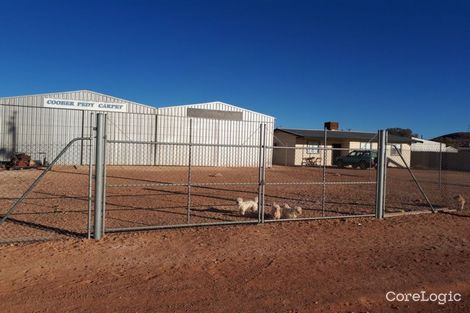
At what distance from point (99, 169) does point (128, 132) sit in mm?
24218

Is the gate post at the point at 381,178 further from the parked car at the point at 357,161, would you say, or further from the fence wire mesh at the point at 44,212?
the parked car at the point at 357,161

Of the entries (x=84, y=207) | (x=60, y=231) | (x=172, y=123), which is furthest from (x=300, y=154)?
(x=60, y=231)

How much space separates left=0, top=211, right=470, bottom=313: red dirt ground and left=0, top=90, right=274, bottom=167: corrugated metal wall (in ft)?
60.7

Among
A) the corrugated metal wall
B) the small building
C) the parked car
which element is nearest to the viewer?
the corrugated metal wall

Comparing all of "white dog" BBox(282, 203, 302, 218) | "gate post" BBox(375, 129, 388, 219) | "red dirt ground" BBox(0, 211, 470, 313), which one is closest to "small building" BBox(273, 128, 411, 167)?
"gate post" BBox(375, 129, 388, 219)

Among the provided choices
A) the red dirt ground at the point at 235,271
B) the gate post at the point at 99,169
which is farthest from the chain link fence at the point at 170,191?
the red dirt ground at the point at 235,271

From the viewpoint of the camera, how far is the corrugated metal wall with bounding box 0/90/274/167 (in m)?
28.7

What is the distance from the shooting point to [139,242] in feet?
25.2

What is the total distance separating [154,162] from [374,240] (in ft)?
80.1

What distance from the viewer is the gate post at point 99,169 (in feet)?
25.0

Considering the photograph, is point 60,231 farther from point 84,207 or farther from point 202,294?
point 202,294

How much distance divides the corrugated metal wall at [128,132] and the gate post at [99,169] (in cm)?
1794
